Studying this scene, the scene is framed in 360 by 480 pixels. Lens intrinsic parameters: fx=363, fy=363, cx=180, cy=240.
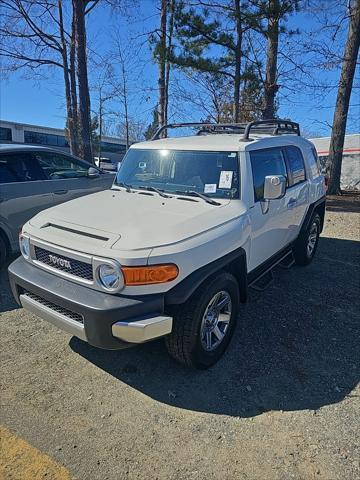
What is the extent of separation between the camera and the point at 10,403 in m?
2.73

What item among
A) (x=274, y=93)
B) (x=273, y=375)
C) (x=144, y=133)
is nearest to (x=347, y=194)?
(x=274, y=93)

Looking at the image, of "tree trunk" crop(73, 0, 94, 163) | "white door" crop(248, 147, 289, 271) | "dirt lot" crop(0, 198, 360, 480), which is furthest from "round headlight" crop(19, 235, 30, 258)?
"tree trunk" crop(73, 0, 94, 163)

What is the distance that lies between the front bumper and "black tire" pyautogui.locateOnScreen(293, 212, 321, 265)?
3.37 m

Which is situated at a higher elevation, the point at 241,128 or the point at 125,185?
the point at 241,128

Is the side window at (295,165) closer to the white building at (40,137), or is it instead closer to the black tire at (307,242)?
the black tire at (307,242)

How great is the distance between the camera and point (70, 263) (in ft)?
9.31

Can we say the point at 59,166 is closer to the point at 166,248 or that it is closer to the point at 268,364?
the point at 166,248

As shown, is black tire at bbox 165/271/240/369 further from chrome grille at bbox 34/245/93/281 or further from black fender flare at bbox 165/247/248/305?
chrome grille at bbox 34/245/93/281

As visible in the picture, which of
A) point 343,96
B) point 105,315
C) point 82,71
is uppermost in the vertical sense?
point 82,71

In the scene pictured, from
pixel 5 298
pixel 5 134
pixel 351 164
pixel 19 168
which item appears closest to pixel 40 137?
pixel 5 134

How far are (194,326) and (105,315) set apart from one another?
2.32ft

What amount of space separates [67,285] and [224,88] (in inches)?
516

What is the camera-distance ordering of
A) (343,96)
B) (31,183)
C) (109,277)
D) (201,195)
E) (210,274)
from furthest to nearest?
(343,96)
(31,183)
(201,195)
(210,274)
(109,277)

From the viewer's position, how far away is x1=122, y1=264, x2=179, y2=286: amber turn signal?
254cm
